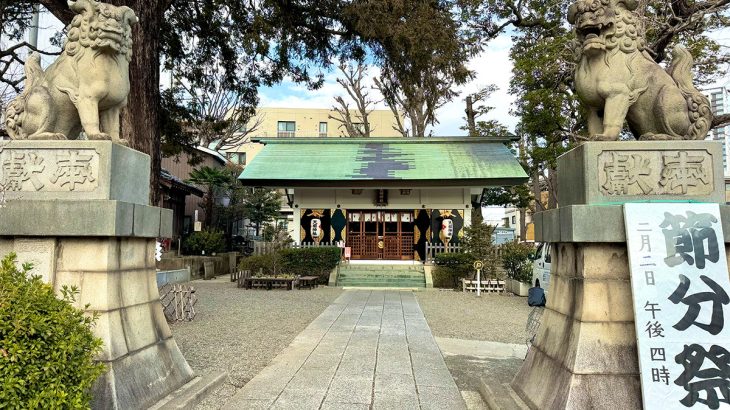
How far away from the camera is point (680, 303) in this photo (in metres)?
3.30

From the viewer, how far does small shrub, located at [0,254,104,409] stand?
8.23ft

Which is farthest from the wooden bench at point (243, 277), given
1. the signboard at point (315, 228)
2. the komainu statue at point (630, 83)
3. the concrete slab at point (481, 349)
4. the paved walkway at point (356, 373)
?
the komainu statue at point (630, 83)

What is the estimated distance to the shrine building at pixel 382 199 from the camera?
65.6ft

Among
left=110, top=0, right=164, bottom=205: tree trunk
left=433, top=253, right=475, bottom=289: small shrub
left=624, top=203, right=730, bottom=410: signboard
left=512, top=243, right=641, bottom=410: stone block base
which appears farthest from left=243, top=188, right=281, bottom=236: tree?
left=624, top=203, right=730, bottom=410: signboard

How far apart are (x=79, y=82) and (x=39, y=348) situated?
7.85ft

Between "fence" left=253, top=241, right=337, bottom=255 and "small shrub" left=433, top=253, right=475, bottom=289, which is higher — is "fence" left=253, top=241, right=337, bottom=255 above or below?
above

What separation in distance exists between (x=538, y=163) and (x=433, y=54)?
538 inches

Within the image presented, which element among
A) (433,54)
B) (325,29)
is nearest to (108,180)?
(433,54)

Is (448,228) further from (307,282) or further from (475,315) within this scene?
(475,315)

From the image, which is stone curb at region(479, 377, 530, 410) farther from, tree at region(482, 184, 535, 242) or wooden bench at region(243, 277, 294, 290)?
tree at region(482, 184, 535, 242)

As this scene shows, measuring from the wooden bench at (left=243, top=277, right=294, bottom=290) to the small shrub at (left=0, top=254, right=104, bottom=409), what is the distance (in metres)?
13.6

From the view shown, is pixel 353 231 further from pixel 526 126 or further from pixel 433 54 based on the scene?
pixel 433 54

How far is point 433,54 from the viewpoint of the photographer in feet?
29.8

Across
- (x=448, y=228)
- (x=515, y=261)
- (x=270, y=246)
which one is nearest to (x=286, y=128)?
(x=270, y=246)
